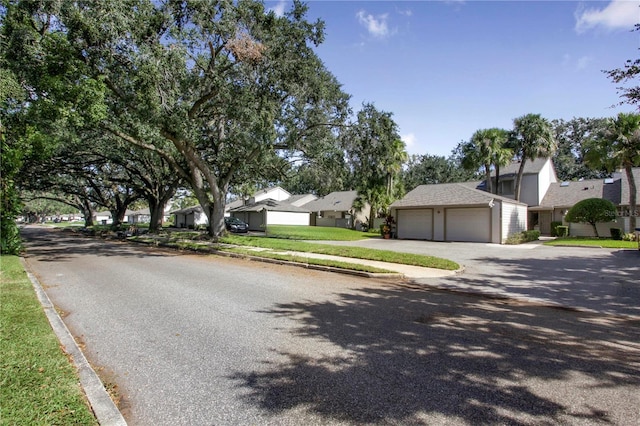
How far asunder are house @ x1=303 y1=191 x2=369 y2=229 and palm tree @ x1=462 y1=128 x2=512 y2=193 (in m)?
11.7

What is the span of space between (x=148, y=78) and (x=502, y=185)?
30554 millimetres

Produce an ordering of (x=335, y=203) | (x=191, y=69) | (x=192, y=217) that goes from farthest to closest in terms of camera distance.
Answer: (x=192, y=217), (x=335, y=203), (x=191, y=69)

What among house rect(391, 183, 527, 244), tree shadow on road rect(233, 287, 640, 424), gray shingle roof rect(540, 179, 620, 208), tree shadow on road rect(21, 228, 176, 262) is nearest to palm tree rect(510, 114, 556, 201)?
gray shingle roof rect(540, 179, 620, 208)

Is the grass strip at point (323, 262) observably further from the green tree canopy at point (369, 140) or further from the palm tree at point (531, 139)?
the palm tree at point (531, 139)

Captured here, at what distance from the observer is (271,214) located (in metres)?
41.0

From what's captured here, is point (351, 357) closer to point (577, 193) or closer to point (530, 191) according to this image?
point (530, 191)

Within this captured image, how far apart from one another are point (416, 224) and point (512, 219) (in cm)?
635

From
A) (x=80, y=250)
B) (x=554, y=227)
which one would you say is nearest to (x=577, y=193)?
(x=554, y=227)

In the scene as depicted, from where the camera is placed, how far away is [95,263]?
13.1 metres

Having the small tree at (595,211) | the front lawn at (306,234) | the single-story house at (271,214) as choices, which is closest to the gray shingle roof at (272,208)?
the single-story house at (271,214)

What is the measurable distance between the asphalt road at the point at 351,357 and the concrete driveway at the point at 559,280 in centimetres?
104

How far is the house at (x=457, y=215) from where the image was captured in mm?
23328

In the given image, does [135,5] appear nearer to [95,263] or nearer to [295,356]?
[95,263]

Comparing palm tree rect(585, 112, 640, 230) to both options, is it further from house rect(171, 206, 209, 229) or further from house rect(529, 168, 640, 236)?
house rect(171, 206, 209, 229)
